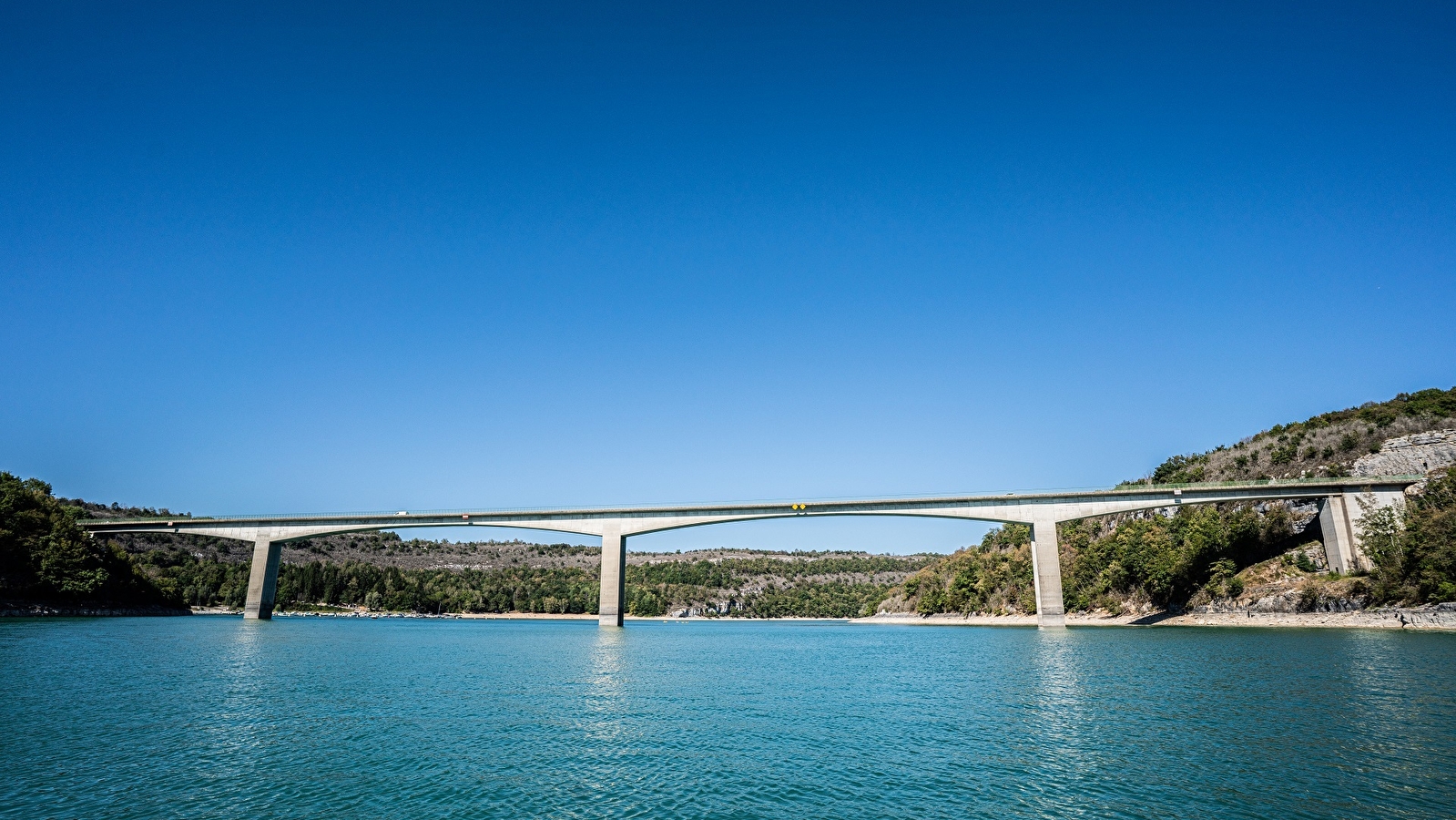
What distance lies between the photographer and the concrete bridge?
6078 cm

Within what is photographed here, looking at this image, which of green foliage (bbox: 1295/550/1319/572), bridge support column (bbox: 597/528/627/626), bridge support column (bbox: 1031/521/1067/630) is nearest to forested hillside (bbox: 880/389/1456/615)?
green foliage (bbox: 1295/550/1319/572)

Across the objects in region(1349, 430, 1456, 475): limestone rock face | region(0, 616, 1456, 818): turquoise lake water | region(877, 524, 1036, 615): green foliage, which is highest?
region(1349, 430, 1456, 475): limestone rock face

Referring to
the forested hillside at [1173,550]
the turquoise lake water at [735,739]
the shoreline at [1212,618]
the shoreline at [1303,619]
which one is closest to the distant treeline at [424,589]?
the forested hillside at [1173,550]

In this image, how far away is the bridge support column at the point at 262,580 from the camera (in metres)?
81.7

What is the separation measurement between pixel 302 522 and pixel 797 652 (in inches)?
2499

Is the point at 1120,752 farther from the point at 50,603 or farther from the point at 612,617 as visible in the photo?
the point at 50,603

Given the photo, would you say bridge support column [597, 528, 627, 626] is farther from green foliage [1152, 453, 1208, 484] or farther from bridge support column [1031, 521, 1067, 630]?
green foliage [1152, 453, 1208, 484]

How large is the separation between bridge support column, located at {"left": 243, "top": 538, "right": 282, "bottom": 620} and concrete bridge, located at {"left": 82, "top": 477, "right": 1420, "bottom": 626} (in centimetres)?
11

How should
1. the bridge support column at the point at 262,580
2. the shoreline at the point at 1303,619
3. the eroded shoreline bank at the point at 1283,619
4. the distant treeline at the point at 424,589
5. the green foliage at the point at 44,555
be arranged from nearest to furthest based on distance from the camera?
1. the shoreline at the point at 1303,619
2. the eroded shoreline bank at the point at 1283,619
3. the green foliage at the point at 44,555
4. the bridge support column at the point at 262,580
5. the distant treeline at the point at 424,589

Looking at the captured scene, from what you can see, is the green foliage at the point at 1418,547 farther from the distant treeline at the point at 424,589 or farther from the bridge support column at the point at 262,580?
the distant treeline at the point at 424,589

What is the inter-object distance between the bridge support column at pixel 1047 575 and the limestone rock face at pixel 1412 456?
3127 cm

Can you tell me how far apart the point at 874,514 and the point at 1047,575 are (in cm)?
1672

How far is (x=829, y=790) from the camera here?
13.7m

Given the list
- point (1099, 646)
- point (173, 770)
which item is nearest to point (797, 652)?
point (1099, 646)
